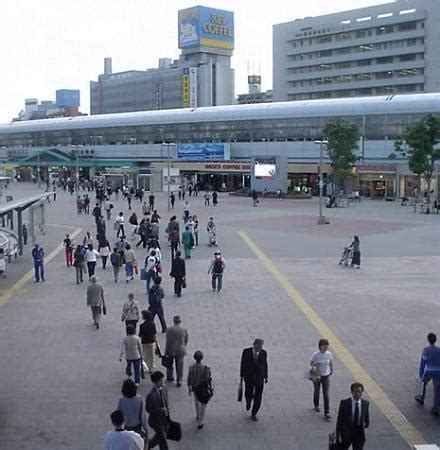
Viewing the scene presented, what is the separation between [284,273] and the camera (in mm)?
22000

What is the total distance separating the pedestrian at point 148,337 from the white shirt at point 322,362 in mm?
2831

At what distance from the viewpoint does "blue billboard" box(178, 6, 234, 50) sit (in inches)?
5773

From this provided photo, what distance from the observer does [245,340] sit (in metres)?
13.7

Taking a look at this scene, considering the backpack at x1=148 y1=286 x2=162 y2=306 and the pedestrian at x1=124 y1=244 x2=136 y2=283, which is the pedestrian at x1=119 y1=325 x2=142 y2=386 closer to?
the backpack at x1=148 y1=286 x2=162 y2=306

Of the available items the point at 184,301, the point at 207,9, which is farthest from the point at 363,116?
the point at 207,9

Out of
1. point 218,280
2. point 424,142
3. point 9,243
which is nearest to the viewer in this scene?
point 218,280

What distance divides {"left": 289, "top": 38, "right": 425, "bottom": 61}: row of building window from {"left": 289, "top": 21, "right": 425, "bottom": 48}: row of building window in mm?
1472

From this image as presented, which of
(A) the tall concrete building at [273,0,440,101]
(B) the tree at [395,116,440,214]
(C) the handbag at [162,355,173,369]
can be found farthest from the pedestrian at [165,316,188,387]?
(A) the tall concrete building at [273,0,440,101]

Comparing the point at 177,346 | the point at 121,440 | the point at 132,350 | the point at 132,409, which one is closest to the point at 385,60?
the point at 177,346

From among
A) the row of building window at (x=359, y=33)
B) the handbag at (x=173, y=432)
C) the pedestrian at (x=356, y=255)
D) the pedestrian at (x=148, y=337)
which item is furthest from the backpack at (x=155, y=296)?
the row of building window at (x=359, y=33)

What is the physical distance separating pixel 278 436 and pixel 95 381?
134 inches

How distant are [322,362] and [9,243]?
54.6 feet

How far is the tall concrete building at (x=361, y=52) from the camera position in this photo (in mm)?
102312

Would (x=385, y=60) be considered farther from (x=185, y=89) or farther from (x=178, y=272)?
(x=178, y=272)
